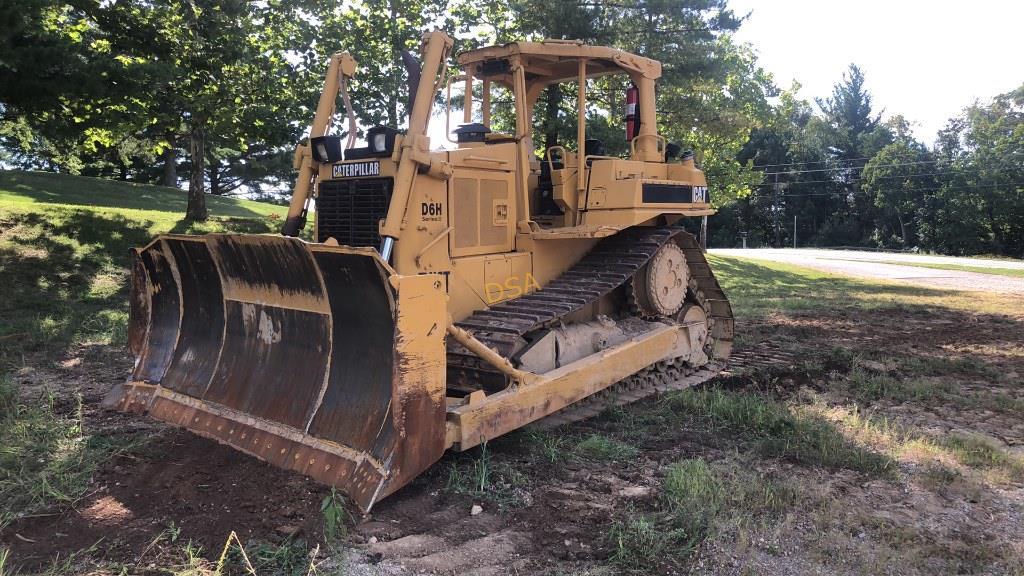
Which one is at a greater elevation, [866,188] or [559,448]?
[866,188]

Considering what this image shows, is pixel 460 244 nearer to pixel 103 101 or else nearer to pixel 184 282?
pixel 184 282

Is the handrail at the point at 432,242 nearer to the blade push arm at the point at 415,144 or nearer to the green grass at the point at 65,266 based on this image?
the blade push arm at the point at 415,144

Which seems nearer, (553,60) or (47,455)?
(47,455)

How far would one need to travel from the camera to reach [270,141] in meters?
16.7

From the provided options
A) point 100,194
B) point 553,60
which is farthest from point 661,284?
point 100,194

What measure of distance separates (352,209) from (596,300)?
2.33m

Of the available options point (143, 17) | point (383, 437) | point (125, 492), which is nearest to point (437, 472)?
point (383, 437)

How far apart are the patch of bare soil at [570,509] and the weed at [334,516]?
0.05m

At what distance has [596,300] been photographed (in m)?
6.39

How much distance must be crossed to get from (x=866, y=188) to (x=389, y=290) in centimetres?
6521

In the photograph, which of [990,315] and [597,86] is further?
[597,86]

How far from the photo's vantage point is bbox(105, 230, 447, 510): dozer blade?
155 inches

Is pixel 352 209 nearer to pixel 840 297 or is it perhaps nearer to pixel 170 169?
pixel 840 297

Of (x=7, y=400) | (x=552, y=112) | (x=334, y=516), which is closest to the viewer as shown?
(x=334, y=516)
